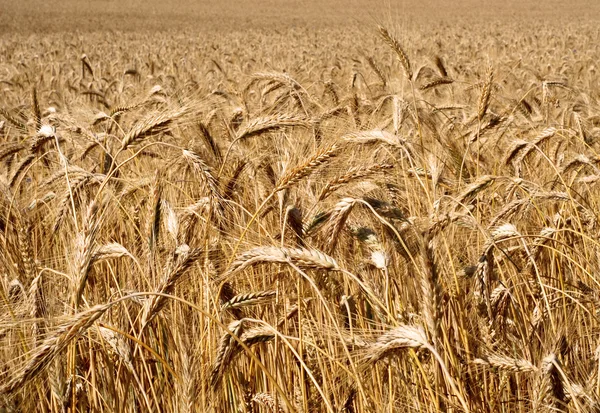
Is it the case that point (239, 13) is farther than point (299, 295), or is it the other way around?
point (239, 13)

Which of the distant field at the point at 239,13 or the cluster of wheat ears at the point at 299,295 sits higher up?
the distant field at the point at 239,13

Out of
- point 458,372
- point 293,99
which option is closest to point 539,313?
point 458,372

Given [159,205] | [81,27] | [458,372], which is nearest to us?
[458,372]

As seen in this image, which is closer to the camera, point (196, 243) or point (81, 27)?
point (196, 243)

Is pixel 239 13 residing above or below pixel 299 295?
above

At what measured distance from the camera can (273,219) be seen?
256 cm

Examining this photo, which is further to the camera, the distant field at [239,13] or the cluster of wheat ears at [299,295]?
the distant field at [239,13]

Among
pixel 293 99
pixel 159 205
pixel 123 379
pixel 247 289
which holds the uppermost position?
pixel 293 99

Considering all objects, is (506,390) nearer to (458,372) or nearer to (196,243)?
(458,372)

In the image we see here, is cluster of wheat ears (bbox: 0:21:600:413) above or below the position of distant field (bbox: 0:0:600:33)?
below

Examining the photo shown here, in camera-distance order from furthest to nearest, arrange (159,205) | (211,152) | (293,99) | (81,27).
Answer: (81,27), (293,99), (211,152), (159,205)

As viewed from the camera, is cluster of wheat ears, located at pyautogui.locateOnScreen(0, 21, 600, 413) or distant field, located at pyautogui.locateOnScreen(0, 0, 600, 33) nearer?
cluster of wheat ears, located at pyautogui.locateOnScreen(0, 21, 600, 413)

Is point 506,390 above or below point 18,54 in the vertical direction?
below

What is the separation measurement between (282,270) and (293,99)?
1.67 m
